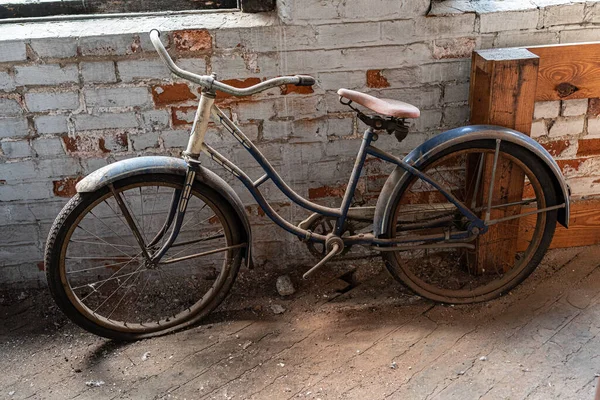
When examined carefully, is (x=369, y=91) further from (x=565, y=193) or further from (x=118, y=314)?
(x=118, y=314)

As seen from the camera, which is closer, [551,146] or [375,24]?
[375,24]

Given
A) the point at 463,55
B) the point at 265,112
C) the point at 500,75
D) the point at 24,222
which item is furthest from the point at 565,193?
the point at 24,222

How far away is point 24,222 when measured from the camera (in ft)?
8.62

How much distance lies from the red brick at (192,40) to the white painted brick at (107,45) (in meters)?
0.16

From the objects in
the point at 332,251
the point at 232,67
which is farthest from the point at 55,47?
the point at 332,251


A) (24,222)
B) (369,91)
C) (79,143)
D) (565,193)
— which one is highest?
(369,91)

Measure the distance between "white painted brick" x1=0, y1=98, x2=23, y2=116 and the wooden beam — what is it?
2.05 meters

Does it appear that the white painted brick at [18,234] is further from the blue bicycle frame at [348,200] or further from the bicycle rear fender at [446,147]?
the bicycle rear fender at [446,147]

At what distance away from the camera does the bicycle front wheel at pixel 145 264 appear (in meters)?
2.32

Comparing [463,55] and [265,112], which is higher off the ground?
[463,55]

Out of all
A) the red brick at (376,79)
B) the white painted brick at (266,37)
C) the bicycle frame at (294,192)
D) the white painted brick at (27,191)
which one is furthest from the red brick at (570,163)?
the white painted brick at (27,191)

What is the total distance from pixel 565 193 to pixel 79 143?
1966mm

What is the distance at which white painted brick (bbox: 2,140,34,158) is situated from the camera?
97.8 inches

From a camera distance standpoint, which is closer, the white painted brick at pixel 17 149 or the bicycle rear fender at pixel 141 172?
the bicycle rear fender at pixel 141 172
